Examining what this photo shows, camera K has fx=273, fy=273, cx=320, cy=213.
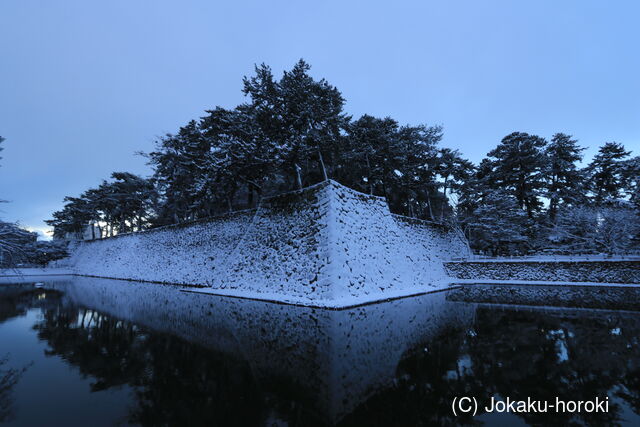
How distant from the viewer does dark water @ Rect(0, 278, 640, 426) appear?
3.62 meters

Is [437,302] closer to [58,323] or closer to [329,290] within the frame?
[329,290]

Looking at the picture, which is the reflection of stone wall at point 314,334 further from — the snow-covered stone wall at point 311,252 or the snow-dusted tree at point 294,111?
the snow-dusted tree at point 294,111

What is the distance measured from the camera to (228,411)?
3.68 m

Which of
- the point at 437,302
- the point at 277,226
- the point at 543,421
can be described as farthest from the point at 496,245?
the point at 543,421

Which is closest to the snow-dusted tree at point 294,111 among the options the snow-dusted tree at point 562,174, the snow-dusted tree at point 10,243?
the snow-dusted tree at point 10,243

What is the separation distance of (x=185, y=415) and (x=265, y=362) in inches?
80.2

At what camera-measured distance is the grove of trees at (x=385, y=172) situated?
2094 cm

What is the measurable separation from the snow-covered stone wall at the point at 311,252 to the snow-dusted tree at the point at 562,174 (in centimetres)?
1801

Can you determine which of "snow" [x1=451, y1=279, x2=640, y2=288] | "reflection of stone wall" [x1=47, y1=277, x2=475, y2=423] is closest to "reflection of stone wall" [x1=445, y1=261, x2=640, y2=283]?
"snow" [x1=451, y1=279, x2=640, y2=288]

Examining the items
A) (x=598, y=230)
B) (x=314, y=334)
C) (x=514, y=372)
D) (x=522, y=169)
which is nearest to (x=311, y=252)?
(x=314, y=334)

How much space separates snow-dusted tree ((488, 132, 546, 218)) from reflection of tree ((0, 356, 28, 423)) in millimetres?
39961

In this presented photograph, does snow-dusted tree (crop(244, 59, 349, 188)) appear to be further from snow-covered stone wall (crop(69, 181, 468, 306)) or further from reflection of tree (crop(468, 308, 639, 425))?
reflection of tree (crop(468, 308, 639, 425))

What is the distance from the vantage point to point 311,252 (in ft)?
46.0

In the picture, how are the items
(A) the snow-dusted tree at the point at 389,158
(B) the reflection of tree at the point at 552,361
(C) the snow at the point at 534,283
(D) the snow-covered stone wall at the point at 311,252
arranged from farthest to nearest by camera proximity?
(A) the snow-dusted tree at the point at 389,158 → (C) the snow at the point at 534,283 → (D) the snow-covered stone wall at the point at 311,252 → (B) the reflection of tree at the point at 552,361
